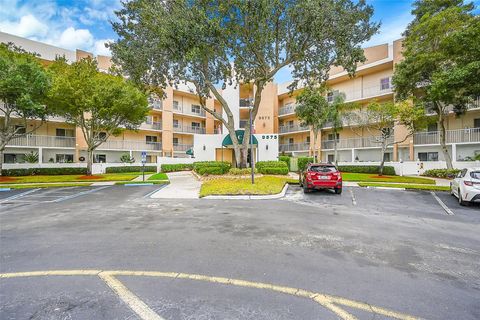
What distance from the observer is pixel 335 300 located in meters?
3.24

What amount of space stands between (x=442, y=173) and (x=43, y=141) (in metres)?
39.9

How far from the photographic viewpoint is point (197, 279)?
3.78 meters

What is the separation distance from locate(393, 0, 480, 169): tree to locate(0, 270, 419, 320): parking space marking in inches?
768

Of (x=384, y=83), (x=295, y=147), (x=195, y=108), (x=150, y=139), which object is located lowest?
(x=295, y=147)

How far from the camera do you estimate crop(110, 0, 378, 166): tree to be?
15547mm

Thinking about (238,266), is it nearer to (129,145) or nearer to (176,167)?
(176,167)

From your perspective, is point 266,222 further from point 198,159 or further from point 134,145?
point 134,145

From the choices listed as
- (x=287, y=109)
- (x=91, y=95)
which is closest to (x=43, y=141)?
(x=91, y=95)

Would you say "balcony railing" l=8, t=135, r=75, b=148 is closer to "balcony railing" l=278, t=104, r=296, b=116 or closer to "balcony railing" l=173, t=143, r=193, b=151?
"balcony railing" l=173, t=143, r=193, b=151

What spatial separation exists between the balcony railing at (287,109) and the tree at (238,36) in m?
18.6

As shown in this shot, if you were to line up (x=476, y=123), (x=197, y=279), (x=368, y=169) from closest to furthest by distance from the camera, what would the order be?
(x=197, y=279) → (x=476, y=123) → (x=368, y=169)

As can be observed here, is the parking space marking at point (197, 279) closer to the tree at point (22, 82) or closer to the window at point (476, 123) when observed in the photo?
the tree at point (22, 82)

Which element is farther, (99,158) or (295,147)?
(295,147)

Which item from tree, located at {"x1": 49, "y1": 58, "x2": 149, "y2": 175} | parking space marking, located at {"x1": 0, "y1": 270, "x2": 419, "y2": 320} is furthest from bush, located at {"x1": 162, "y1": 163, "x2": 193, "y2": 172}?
parking space marking, located at {"x1": 0, "y1": 270, "x2": 419, "y2": 320}
